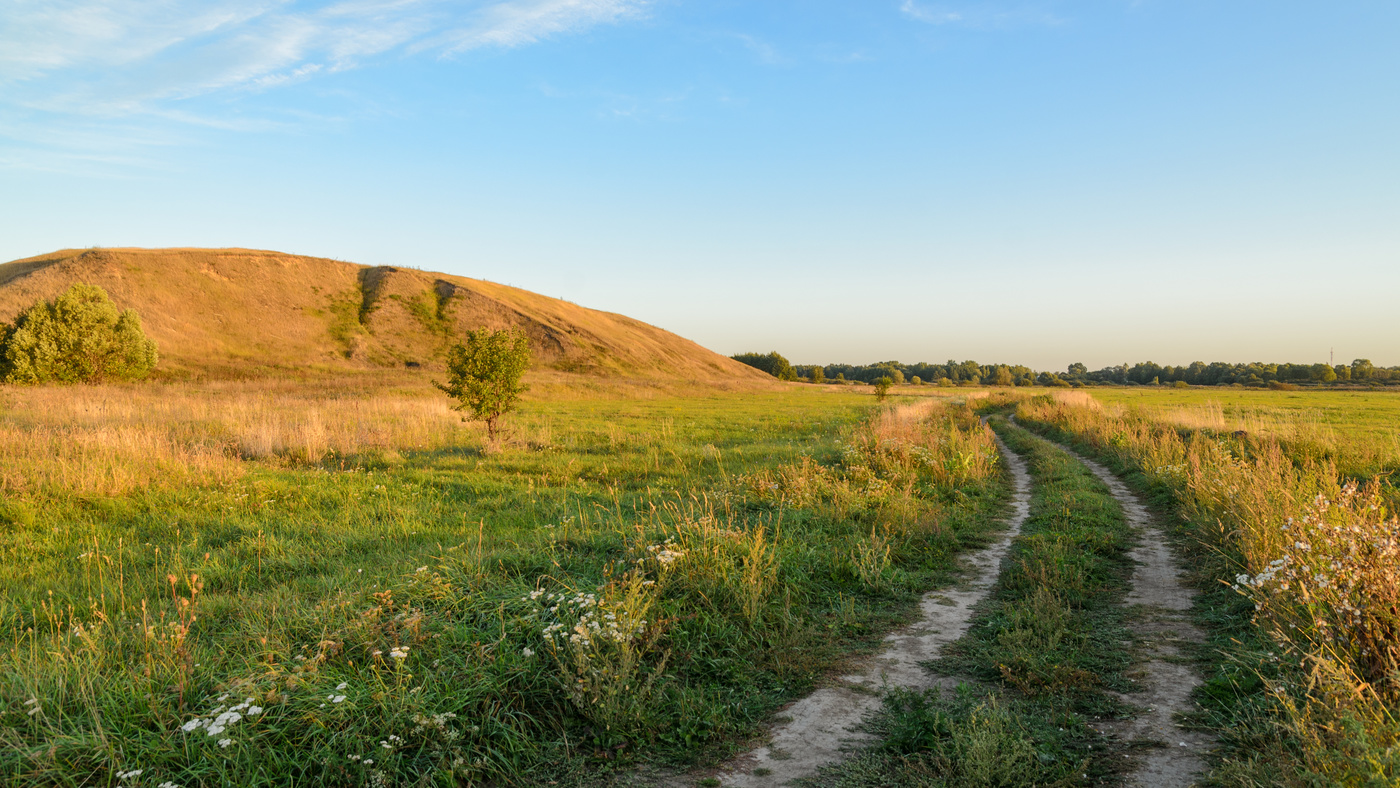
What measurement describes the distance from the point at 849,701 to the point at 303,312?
83567 millimetres

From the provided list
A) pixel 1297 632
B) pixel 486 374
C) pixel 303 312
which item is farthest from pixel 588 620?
pixel 303 312

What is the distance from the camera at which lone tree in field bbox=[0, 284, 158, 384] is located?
3909 centimetres

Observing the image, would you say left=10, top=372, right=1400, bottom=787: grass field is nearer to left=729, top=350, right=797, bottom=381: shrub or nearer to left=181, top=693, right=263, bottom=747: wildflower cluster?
left=181, top=693, right=263, bottom=747: wildflower cluster

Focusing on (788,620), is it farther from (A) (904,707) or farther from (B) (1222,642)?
(B) (1222,642)

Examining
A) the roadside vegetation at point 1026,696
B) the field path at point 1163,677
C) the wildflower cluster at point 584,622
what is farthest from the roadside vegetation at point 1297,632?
the wildflower cluster at point 584,622

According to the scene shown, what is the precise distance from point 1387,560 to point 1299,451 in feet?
48.2

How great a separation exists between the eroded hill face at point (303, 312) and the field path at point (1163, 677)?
6342 cm

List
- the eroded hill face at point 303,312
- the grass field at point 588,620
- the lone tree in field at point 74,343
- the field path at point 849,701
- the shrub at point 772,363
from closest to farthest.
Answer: the grass field at point 588,620 < the field path at point 849,701 < the lone tree in field at point 74,343 < the eroded hill face at point 303,312 < the shrub at point 772,363

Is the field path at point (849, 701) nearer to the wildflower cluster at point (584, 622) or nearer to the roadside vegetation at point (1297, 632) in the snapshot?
the wildflower cluster at point (584, 622)

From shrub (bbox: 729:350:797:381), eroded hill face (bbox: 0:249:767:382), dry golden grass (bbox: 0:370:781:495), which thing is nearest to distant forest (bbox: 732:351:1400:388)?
shrub (bbox: 729:350:797:381)

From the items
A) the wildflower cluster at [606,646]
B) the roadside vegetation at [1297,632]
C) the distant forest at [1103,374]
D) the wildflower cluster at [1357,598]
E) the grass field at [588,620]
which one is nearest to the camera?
the roadside vegetation at [1297,632]

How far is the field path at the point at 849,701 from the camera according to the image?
4.33 m

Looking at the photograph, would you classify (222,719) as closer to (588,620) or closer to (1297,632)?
(588,620)

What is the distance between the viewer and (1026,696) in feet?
17.2
